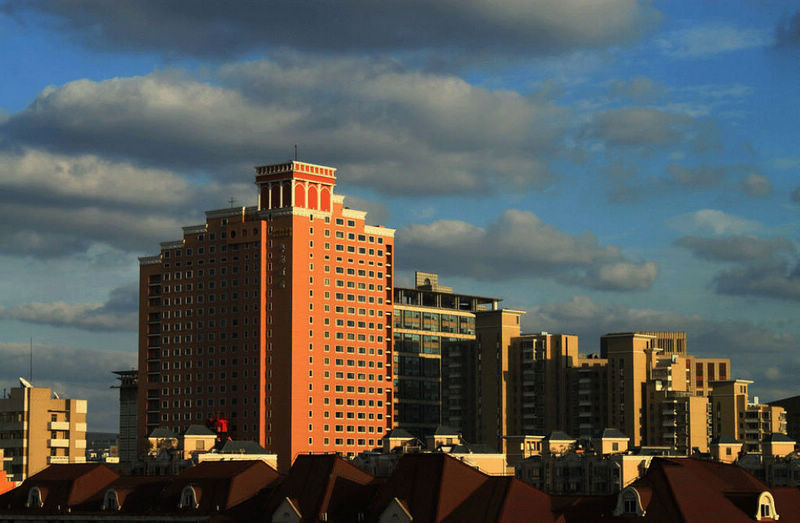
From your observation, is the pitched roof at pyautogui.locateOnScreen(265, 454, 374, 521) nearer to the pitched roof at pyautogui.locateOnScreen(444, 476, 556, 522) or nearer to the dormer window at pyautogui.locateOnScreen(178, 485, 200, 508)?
the dormer window at pyautogui.locateOnScreen(178, 485, 200, 508)

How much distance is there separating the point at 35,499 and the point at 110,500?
11565 millimetres

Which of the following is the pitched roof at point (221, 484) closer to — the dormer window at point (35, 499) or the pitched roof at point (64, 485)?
the pitched roof at point (64, 485)

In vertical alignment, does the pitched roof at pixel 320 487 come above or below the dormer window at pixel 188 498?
above

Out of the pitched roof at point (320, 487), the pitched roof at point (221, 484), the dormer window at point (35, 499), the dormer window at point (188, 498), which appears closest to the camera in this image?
the pitched roof at point (320, 487)

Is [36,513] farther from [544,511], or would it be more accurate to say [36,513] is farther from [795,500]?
[795,500]

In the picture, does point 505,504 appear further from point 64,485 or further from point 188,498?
point 64,485

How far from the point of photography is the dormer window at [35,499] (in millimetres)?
180250

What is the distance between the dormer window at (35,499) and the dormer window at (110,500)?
9.73 metres

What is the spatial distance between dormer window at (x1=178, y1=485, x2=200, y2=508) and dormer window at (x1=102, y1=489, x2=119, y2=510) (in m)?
9.79

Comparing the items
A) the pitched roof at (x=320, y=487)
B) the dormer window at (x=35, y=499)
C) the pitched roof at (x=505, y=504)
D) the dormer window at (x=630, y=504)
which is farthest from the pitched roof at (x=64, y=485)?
the dormer window at (x=630, y=504)

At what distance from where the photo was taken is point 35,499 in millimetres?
180750

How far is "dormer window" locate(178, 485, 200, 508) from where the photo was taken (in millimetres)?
168875

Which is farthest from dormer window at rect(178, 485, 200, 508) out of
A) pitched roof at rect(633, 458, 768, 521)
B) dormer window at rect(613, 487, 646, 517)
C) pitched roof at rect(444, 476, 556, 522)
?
pitched roof at rect(633, 458, 768, 521)

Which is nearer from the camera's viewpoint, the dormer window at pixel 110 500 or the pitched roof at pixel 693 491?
the pitched roof at pixel 693 491
